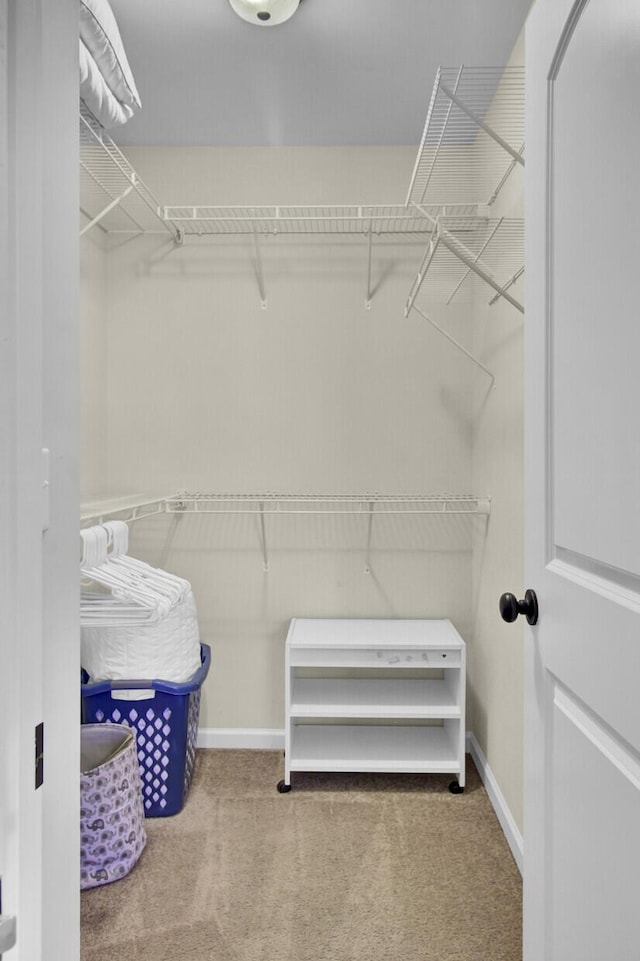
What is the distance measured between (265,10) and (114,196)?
970 mm

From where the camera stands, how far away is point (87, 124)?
5.90 ft

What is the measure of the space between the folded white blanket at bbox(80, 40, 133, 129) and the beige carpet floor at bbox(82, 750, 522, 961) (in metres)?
2.08

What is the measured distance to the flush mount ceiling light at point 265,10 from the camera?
187cm

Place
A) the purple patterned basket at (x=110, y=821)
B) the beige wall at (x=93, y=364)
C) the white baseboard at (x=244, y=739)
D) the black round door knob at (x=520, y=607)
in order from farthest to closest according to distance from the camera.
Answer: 1. the white baseboard at (x=244, y=739)
2. the beige wall at (x=93, y=364)
3. the purple patterned basket at (x=110, y=821)
4. the black round door knob at (x=520, y=607)

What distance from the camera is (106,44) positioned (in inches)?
60.6

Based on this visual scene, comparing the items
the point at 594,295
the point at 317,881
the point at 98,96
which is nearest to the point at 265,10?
the point at 98,96

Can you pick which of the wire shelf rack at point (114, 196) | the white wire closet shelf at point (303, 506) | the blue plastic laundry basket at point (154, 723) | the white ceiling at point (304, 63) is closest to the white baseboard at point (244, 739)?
the blue plastic laundry basket at point (154, 723)

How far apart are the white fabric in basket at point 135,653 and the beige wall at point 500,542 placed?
1100mm

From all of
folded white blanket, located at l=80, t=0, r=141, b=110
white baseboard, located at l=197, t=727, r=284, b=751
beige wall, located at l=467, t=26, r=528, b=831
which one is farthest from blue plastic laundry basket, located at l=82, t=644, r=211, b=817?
folded white blanket, located at l=80, t=0, r=141, b=110

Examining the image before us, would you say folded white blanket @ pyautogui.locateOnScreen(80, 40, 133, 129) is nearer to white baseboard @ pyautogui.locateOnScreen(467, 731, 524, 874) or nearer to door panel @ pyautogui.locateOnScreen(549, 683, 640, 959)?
door panel @ pyautogui.locateOnScreen(549, 683, 640, 959)

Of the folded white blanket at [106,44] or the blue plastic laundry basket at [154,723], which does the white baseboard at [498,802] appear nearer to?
the blue plastic laundry basket at [154,723]

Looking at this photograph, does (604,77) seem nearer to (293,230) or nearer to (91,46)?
(91,46)

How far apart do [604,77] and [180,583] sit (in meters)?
1.98

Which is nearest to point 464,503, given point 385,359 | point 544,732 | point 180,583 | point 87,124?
point 385,359
